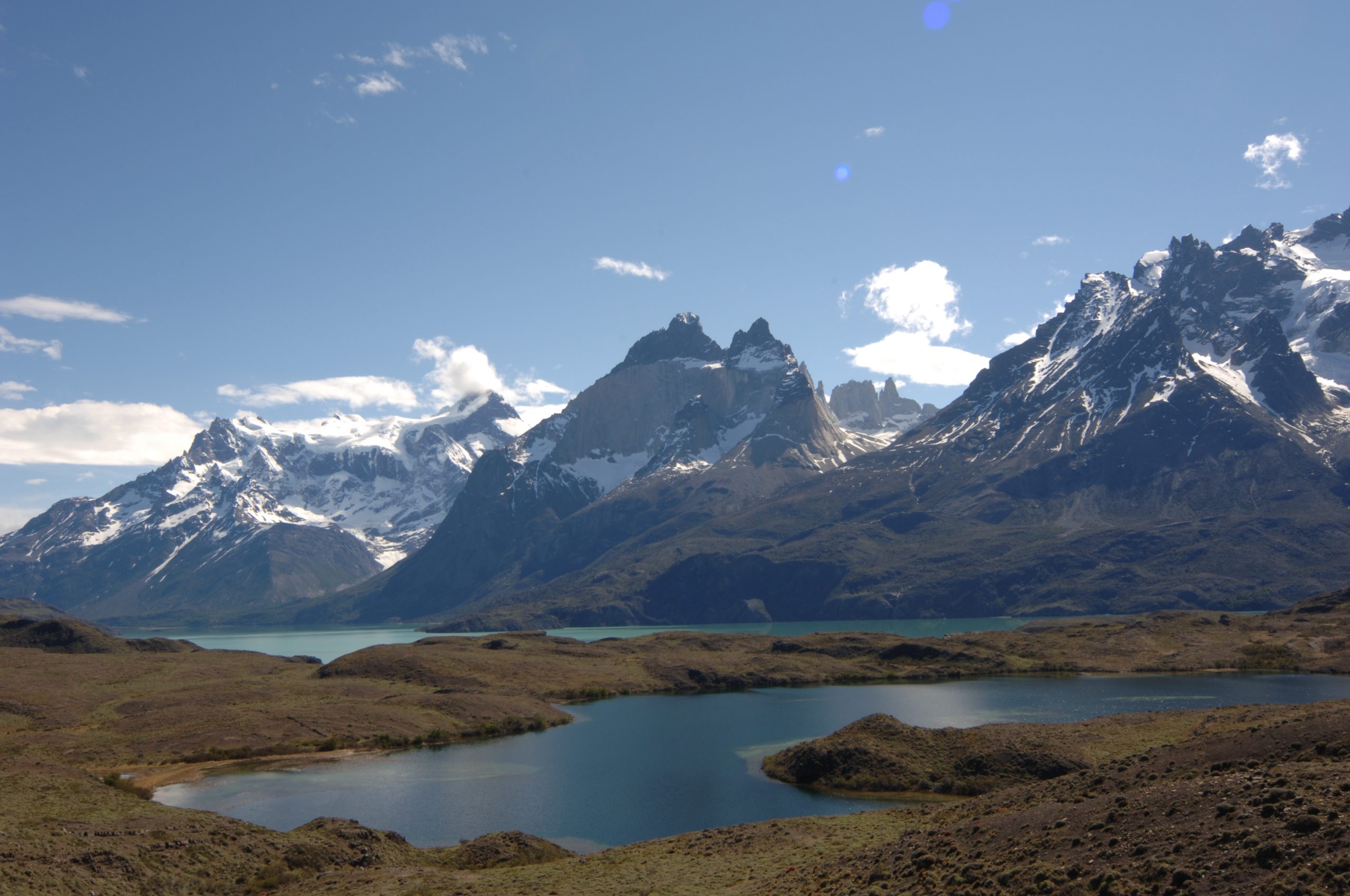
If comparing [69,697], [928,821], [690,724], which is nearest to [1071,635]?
[690,724]

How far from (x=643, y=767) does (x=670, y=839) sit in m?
32.9

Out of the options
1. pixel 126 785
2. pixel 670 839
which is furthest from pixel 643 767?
pixel 126 785

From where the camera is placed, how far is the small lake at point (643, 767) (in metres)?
69.9

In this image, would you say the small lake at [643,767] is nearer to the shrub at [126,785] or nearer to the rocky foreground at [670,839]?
the shrub at [126,785]

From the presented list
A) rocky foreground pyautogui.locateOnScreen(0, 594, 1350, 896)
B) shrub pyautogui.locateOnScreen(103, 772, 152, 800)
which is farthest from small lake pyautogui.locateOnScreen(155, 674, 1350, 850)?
rocky foreground pyautogui.locateOnScreen(0, 594, 1350, 896)

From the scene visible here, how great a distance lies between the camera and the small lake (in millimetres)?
69875

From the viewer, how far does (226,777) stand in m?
86.9

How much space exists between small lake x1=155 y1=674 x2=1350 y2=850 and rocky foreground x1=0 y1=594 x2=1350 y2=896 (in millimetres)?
7681

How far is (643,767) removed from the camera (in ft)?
298

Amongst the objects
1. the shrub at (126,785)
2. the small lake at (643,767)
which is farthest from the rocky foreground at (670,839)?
the small lake at (643,767)

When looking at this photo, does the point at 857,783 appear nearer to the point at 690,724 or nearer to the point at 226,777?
the point at 690,724

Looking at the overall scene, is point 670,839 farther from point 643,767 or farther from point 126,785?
point 126,785

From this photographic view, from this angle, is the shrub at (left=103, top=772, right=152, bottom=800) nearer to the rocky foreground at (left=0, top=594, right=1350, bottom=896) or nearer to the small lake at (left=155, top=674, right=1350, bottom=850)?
the rocky foreground at (left=0, top=594, right=1350, bottom=896)

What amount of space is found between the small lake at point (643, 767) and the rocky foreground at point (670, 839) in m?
7.68
